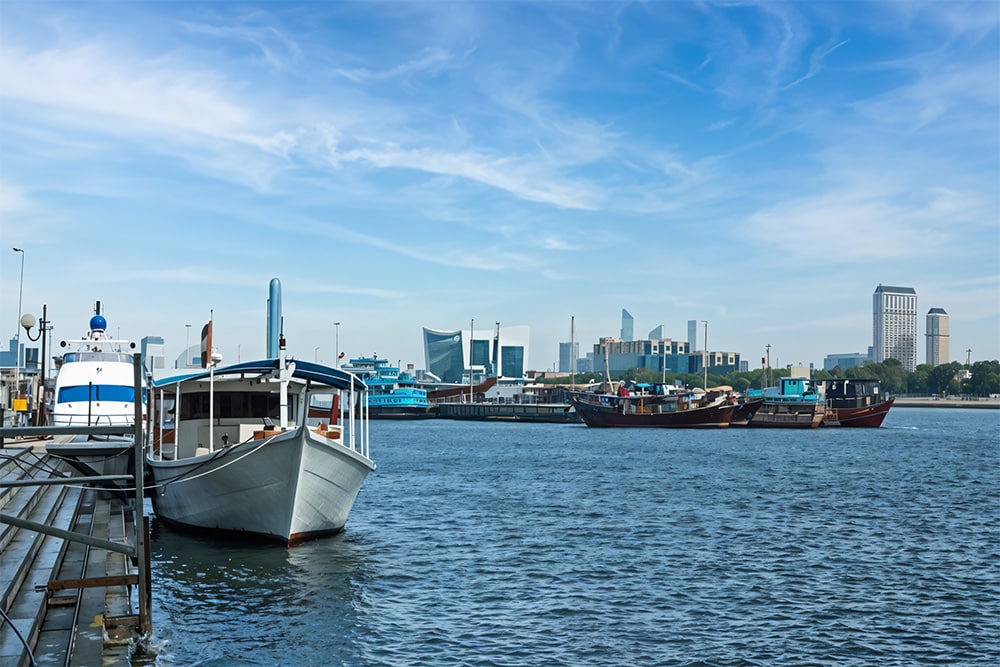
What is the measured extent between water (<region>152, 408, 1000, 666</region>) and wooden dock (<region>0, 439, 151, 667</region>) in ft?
4.32

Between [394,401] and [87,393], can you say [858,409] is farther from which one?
[87,393]

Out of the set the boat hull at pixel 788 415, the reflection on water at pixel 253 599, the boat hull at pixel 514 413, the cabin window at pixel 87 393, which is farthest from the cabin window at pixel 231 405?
the boat hull at pixel 514 413

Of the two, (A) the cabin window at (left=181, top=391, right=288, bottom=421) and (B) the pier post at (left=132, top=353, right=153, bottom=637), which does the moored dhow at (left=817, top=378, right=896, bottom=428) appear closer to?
(A) the cabin window at (left=181, top=391, right=288, bottom=421)

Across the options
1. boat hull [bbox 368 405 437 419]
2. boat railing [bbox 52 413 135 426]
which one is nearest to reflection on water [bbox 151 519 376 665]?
boat railing [bbox 52 413 135 426]

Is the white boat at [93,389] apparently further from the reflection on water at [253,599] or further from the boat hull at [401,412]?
the boat hull at [401,412]

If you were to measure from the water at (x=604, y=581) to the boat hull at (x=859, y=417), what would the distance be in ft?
217

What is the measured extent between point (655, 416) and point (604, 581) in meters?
80.2

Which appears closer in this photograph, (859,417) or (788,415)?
(788,415)

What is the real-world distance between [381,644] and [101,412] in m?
18.0

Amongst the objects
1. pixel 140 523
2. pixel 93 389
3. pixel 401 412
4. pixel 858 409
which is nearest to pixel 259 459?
pixel 140 523

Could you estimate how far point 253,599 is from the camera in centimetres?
1680

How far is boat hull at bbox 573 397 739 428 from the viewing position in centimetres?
9600

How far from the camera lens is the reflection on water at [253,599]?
1384 centimetres

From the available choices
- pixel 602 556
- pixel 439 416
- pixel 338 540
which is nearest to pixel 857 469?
pixel 602 556
